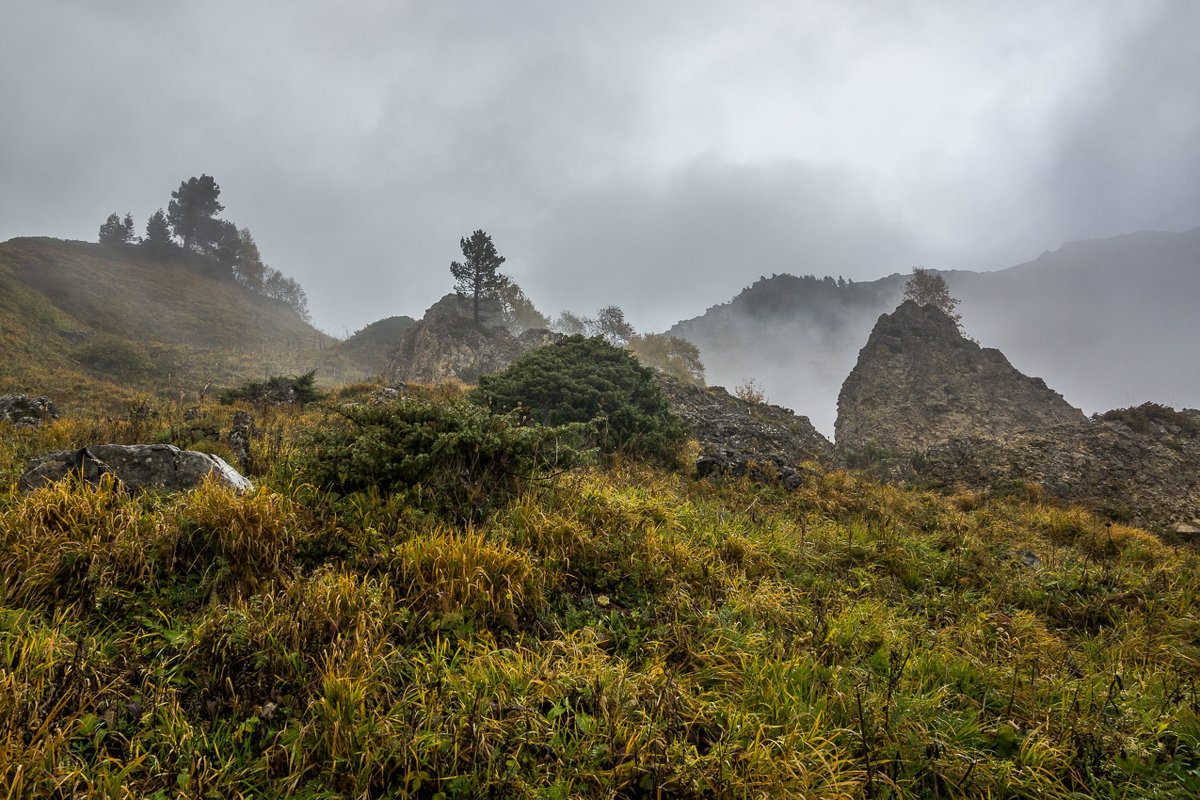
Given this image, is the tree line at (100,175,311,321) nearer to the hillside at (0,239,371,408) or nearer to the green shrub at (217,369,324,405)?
the hillside at (0,239,371,408)

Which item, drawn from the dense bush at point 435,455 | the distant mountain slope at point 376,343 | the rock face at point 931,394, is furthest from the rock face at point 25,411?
the distant mountain slope at point 376,343

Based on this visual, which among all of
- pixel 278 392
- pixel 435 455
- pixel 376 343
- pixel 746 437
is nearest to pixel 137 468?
pixel 435 455

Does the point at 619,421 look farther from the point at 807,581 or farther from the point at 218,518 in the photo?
the point at 218,518

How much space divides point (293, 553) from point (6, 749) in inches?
78.2

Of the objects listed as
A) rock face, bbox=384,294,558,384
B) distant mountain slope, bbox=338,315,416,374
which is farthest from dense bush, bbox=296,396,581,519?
distant mountain slope, bbox=338,315,416,374

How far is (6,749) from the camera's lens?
1.88 meters

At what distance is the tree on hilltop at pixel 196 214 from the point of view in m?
52.9

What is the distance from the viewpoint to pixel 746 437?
61.5 ft

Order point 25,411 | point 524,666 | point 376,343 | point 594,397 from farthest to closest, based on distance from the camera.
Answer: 1. point 376,343
2. point 594,397
3. point 25,411
4. point 524,666

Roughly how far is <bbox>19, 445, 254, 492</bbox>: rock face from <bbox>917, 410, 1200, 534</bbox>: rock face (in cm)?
1779

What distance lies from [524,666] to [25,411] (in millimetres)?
13365

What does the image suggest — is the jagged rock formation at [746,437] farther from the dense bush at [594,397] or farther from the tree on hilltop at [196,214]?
the tree on hilltop at [196,214]

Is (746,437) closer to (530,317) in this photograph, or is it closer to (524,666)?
(524,666)

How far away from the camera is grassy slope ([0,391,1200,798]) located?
7.29 ft
